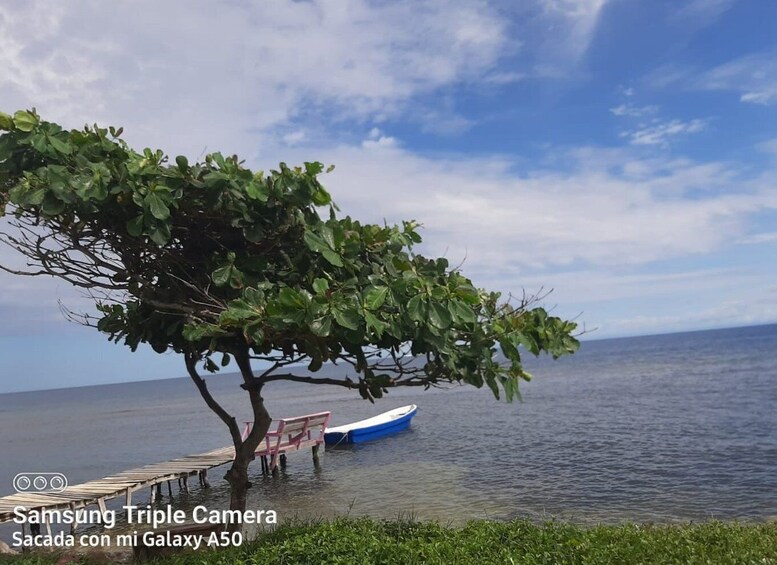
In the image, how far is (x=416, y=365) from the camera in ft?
18.5

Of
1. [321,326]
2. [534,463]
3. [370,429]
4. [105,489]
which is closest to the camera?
[321,326]

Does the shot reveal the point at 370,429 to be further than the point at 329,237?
Yes

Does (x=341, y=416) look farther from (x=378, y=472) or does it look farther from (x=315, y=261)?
(x=315, y=261)

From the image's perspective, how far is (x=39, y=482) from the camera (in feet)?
58.9

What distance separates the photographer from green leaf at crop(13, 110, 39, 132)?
185 inches

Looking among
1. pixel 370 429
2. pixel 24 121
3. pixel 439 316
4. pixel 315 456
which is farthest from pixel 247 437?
pixel 370 429

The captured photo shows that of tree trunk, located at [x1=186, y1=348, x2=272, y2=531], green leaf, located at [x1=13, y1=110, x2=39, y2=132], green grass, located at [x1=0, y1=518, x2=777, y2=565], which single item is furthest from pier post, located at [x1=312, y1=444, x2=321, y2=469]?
green leaf, located at [x1=13, y1=110, x2=39, y2=132]

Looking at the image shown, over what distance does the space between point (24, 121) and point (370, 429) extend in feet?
80.0

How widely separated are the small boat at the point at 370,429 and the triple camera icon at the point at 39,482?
33.0 ft

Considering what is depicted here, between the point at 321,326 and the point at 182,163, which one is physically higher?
the point at 182,163

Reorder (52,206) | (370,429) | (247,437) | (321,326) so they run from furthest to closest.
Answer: (370,429)
(247,437)
(52,206)
(321,326)

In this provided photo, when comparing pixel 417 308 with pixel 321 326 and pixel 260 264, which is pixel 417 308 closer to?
pixel 321 326

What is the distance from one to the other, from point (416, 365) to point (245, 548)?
99.4 inches

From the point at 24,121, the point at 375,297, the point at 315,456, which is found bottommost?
the point at 315,456
